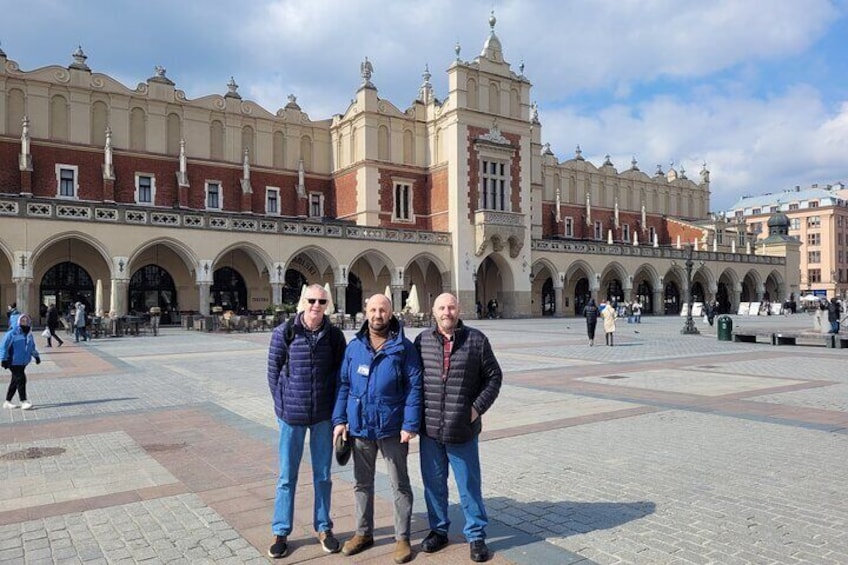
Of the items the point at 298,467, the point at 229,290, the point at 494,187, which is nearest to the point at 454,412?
the point at 298,467

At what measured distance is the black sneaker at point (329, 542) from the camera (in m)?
4.27

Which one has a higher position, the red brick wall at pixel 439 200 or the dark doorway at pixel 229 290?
the red brick wall at pixel 439 200

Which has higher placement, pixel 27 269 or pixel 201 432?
pixel 27 269

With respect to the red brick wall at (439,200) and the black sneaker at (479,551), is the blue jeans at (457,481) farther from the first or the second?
the red brick wall at (439,200)

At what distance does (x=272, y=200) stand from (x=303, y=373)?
125ft

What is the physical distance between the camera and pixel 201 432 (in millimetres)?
7918

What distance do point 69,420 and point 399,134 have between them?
1359 inches

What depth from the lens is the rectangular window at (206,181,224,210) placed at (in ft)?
126

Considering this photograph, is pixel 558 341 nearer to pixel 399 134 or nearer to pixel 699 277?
pixel 399 134

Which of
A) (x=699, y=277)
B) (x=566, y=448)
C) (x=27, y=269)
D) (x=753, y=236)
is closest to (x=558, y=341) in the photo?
(x=566, y=448)

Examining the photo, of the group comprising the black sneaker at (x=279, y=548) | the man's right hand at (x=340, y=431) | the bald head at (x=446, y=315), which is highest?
the bald head at (x=446, y=315)

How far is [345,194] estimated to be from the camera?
41594 mm

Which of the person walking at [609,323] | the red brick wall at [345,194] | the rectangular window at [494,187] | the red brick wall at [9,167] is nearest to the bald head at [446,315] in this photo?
the person walking at [609,323]

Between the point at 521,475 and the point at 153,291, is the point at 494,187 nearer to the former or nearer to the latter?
the point at 153,291
